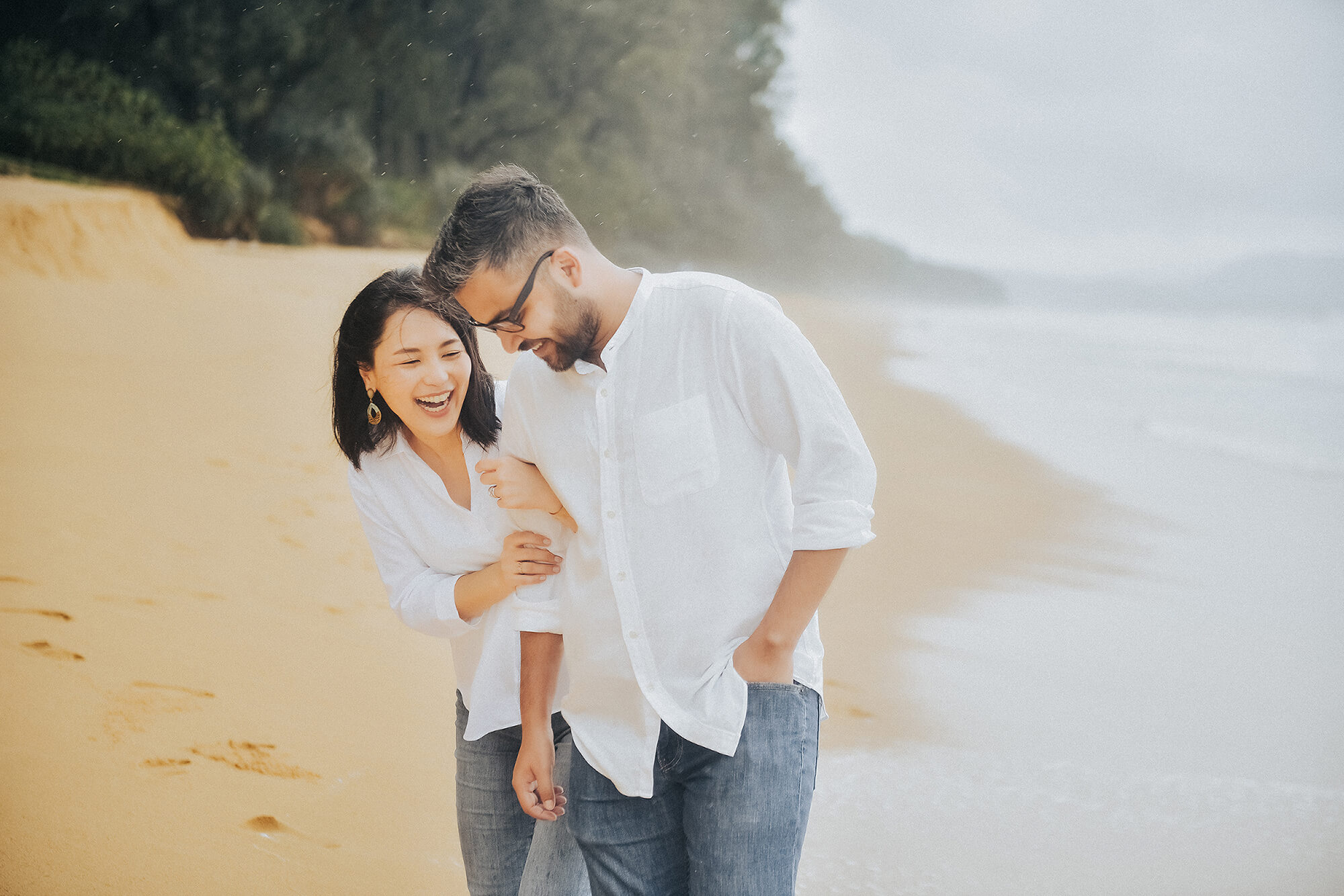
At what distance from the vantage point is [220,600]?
355 centimetres

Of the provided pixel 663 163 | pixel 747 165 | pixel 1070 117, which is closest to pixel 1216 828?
pixel 663 163

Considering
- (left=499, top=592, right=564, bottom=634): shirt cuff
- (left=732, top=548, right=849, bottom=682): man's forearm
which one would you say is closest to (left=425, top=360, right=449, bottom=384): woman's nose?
(left=499, top=592, right=564, bottom=634): shirt cuff

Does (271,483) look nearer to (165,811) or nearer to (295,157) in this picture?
(165,811)

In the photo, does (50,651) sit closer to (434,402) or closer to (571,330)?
(434,402)

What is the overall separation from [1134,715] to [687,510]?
280 cm

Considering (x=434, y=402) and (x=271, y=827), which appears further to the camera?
(x=271, y=827)

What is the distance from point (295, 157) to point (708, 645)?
12828mm

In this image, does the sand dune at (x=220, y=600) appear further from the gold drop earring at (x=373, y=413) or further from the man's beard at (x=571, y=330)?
the man's beard at (x=571, y=330)

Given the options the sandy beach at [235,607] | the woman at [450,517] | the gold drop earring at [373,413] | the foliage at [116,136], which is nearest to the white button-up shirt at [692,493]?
the woman at [450,517]

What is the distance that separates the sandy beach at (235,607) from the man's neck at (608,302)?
1540 mm

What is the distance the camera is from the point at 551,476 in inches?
50.2

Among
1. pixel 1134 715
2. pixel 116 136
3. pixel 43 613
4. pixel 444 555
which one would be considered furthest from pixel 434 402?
pixel 116 136

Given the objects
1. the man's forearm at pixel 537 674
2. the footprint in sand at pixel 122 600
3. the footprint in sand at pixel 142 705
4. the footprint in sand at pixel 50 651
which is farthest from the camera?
the footprint in sand at pixel 122 600

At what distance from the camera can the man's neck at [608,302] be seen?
47.8 inches
